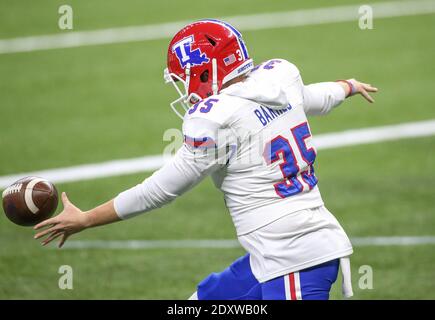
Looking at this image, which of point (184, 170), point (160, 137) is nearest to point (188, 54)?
point (184, 170)

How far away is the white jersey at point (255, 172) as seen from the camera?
17.5 ft

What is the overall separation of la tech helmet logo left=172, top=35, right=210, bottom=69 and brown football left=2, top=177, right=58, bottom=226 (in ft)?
4.14

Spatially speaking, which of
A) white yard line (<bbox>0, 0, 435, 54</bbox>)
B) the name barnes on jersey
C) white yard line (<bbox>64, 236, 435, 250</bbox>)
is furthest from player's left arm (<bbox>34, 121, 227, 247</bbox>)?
white yard line (<bbox>0, 0, 435, 54</bbox>)

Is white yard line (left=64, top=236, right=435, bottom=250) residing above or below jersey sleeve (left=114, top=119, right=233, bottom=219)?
above

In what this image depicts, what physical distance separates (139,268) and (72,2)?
12.2 m

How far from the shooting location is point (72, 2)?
19609 millimetres

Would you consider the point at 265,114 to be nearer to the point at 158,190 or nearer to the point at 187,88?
the point at 187,88

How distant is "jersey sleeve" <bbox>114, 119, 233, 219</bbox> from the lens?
527 cm

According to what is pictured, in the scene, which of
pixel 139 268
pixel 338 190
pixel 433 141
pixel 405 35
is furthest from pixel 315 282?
pixel 405 35

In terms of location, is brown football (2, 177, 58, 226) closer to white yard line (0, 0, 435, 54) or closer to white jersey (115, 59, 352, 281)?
white jersey (115, 59, 352, 281)

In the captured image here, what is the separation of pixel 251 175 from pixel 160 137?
7404 millimetres

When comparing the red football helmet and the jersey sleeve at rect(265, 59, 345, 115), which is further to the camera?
the jersey sleeve at rect(265, 59, 345, 115)

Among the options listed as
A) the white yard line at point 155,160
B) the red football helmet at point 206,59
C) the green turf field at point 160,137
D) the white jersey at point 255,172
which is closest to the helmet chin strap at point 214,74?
the red football helmet at point 206,59

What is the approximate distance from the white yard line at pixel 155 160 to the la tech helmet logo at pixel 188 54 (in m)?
5.71
